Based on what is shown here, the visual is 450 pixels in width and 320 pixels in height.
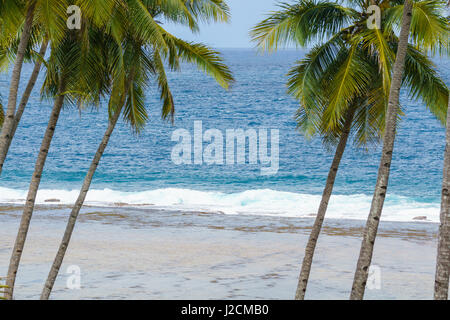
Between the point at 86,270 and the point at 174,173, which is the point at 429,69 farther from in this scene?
the point at 174,173

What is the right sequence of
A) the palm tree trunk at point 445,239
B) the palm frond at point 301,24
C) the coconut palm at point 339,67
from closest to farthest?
the palm tree trunk at point 445,239, the coconut palm at point 339,67, the palm frond at point 301,24

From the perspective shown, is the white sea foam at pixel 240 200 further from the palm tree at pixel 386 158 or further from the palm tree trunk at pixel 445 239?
the palm tree trunk at pixel 445 239

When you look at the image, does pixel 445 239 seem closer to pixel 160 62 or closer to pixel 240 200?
pixel 160 62

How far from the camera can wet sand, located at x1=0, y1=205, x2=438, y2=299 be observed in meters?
16.1

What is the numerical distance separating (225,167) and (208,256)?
155ft

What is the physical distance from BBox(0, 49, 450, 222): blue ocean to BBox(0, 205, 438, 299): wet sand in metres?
7.81

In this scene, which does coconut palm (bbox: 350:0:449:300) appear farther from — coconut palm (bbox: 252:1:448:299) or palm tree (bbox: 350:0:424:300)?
coconut palm (bbox: 252:1:448:299)

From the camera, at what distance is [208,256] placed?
21.9m

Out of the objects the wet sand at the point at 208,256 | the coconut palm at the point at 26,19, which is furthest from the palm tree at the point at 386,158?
the wet sand at the point at 208,256

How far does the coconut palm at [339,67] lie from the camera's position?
10.9m

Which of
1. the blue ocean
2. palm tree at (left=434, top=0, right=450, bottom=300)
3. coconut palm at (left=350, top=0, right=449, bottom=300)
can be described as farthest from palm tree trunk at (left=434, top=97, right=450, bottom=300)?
the blue ocean

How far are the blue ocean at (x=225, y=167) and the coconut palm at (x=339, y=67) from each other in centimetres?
2464

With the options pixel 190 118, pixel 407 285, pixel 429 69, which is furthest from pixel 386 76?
pixel 190 118

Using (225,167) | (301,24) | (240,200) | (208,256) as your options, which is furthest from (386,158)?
(225,167)
